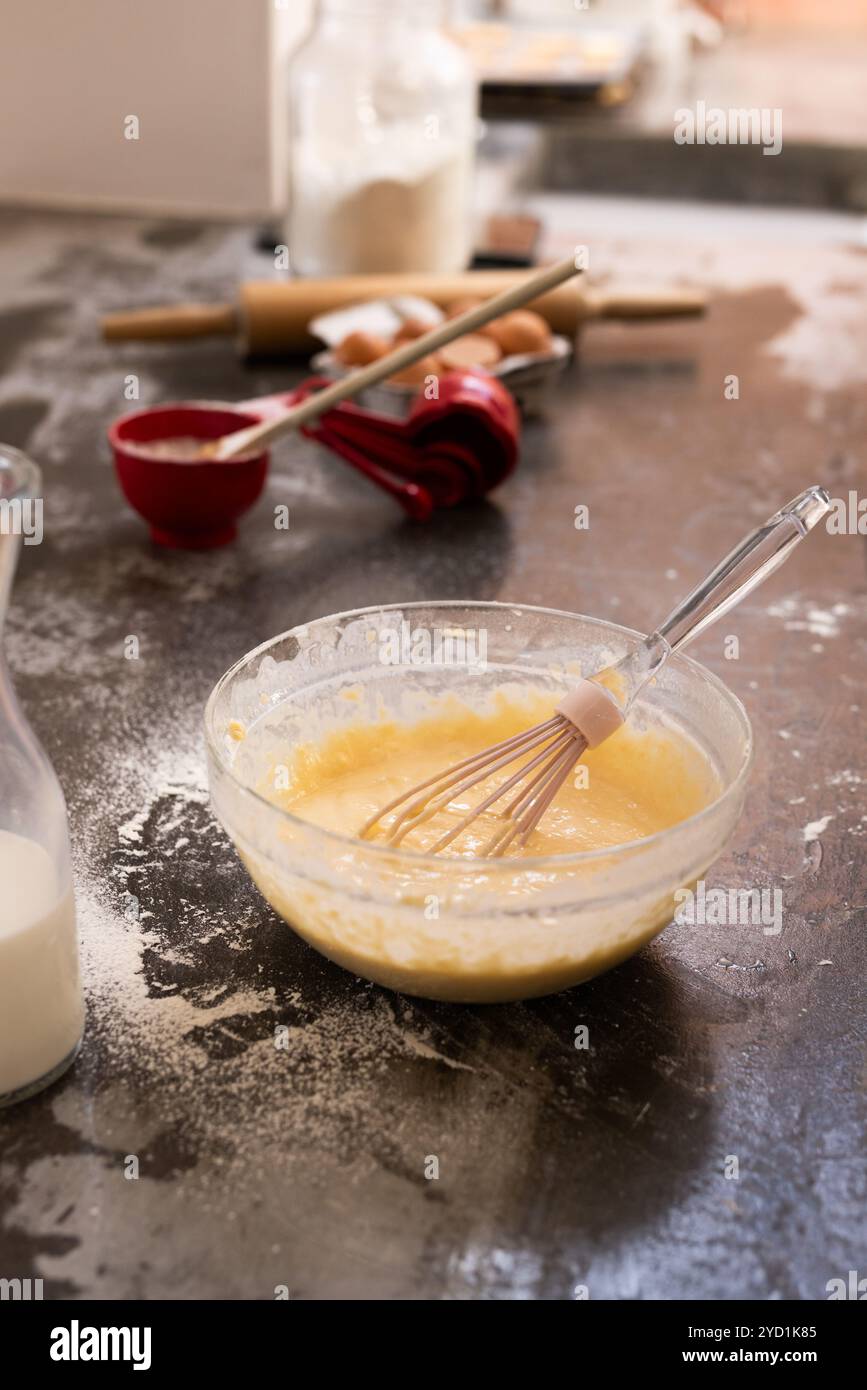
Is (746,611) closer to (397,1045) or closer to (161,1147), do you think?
(397,1045)

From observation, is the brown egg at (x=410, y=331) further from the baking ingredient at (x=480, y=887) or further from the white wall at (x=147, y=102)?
the white wall at (x=147, y=102)

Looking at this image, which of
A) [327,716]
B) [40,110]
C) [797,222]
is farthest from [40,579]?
[797,222]

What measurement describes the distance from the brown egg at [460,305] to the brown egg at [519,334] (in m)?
0.10

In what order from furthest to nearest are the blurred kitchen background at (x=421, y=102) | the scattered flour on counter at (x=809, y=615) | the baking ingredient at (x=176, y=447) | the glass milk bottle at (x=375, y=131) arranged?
1. the blurred kitchen background at (x=421, y=102)
2. the glass milk bottle at (x=375, y=131)
3. the baking ingredient at (x=176, y=447)
4. the scattered flour on counter at (x=809, y=615)

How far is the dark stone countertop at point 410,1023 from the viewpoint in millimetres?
624

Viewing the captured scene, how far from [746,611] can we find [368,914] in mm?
614

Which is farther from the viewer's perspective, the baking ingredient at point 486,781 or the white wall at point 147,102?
the white wall at point 147,102

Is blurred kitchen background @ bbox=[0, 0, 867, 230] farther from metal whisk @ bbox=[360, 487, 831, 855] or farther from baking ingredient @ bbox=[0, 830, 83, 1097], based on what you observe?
baking ingredient @ bbox=[0, 830, 83, 1097]

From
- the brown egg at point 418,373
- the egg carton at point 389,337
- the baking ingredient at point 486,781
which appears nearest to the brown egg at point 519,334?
the egg carton at point 389,337

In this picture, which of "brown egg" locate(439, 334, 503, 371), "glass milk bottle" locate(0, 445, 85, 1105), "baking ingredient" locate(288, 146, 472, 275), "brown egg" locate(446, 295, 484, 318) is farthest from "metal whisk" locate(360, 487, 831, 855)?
"baking ingredient" locate(288, 146, 472, 275)

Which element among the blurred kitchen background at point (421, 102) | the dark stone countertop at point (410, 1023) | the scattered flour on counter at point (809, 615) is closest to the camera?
the dark stone countertop at point (410, 1023)

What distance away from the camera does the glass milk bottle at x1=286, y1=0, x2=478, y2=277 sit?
1.77 metres
